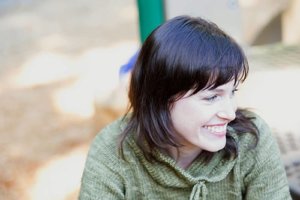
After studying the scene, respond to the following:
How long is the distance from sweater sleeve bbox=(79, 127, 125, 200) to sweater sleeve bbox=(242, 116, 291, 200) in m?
0.28

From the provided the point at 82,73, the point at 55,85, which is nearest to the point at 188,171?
the point at 55,85

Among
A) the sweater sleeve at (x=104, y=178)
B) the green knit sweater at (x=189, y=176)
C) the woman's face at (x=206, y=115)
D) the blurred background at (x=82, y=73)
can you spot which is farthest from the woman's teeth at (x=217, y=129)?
the blurred background at (x=82, y=73)

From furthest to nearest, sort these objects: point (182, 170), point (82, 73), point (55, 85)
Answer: point (82, 73) < point (55, 85) < point (182, 170)

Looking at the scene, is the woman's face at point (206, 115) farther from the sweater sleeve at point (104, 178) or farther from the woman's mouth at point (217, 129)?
the sweater sleeve at point (104, 178)

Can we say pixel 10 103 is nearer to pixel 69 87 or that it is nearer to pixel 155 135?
pixel 69 87

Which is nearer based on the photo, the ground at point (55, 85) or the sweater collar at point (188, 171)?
the sweater collar at point (188, 171)

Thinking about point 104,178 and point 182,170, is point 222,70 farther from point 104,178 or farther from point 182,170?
point 104,178

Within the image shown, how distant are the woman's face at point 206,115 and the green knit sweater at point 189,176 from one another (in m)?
0.10

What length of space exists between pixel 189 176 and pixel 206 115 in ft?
0.56

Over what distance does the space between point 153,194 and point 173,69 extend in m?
0.33

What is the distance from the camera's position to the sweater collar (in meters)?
1.38

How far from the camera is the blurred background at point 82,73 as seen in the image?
6.73 feet

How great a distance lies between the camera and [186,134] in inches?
52.2

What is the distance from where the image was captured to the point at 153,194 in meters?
1.43
